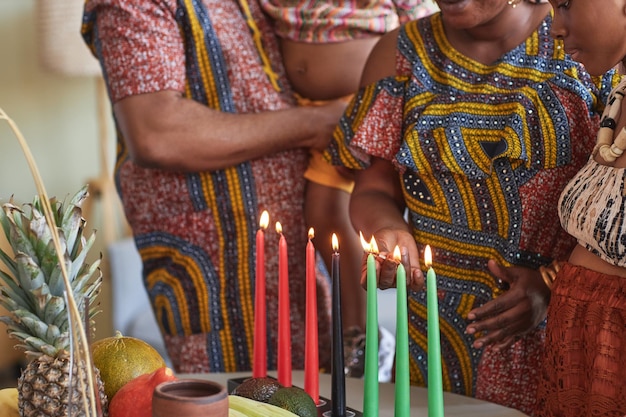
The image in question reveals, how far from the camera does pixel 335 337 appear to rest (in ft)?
4.16

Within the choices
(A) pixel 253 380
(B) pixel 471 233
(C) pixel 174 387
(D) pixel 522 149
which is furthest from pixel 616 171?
(C) pixel 174 387

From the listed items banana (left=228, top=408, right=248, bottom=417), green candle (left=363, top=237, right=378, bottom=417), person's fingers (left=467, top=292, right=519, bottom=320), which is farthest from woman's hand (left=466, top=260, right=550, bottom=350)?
banana (left=228, top=408, right=248, bottom=417)

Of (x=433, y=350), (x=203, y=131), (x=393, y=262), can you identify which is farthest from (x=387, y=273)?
(x=203, y=131)

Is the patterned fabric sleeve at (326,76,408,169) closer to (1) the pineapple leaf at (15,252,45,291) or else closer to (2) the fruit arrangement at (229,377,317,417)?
(2) the fruit arrangement at (229,377,317,417)

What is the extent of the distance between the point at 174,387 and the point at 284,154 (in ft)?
3.64

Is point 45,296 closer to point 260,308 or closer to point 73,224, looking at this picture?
point 73,224

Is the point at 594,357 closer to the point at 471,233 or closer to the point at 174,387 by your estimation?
the point at 471,233

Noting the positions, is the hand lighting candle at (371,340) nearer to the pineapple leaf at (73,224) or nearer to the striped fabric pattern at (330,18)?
the pineapple leaf at (73,224)

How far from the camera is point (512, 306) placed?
1.61m

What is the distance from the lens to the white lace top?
4.26 feet

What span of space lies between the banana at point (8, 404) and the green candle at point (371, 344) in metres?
0.49

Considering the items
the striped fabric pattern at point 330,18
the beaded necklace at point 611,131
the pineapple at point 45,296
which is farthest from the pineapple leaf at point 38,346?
the striped fabric pattern at point 330,18

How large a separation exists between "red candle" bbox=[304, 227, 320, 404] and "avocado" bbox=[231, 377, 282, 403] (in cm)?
6

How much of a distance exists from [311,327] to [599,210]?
0.46 meters
